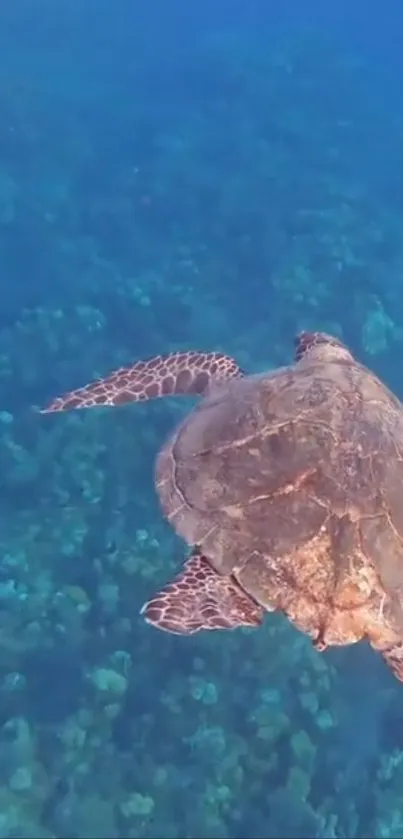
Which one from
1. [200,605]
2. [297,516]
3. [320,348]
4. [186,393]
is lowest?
[200,605]

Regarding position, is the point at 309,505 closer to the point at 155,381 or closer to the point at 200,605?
the point at 200,605

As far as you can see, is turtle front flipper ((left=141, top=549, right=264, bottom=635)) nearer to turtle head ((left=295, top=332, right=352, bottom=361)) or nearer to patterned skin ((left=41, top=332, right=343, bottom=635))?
patterned skin ((left=41, top=332, right=343, bottom=635))

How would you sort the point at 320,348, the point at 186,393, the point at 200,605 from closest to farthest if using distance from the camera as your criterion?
the point at 200,605 < the point at 320,348 < the point at 186,393

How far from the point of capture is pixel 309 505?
4.38 metres

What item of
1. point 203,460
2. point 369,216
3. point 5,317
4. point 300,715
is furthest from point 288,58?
point 300,715

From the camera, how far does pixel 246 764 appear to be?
448cm

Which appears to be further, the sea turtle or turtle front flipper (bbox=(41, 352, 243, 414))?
turtle front flipper (bbox=(41, 352, 243, 414))

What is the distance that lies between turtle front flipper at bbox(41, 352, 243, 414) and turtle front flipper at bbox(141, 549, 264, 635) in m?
1.28

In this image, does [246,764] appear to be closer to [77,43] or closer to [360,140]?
[360,140]

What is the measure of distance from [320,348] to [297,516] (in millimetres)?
1428

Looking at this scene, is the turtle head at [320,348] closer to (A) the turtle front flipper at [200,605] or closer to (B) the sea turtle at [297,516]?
(B) the sea turtle at [297,516]

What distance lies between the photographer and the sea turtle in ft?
14.2

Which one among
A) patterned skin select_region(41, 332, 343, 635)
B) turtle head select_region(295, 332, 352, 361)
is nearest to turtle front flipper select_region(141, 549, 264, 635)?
patterned skin select_region(41, 332, 343, 635)

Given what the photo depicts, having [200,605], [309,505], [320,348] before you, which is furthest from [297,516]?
[320,348]
